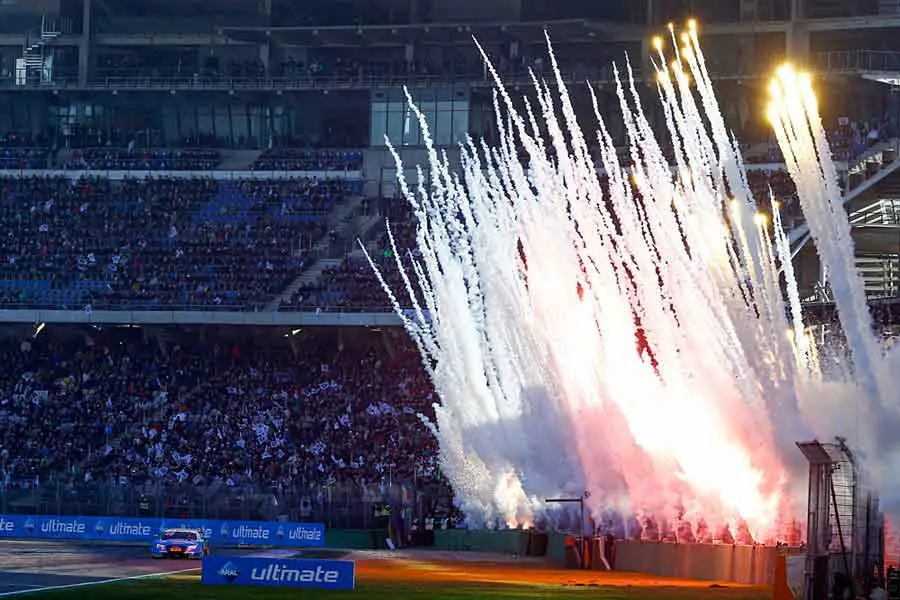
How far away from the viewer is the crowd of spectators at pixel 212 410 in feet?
201

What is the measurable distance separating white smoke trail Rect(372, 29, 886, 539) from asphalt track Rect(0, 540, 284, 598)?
9.66m

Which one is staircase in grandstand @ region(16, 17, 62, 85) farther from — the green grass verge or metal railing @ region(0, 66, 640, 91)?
the green grass verge

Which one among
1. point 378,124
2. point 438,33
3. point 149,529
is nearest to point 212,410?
point 149,529

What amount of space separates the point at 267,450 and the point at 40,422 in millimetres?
9274

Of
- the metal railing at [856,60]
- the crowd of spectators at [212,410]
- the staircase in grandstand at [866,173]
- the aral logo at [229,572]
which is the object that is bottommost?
the aral logo at [229,572]

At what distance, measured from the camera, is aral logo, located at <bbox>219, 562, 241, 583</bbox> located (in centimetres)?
3644

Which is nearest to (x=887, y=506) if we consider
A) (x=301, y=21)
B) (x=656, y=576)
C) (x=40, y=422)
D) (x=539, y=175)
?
(x=656, y=576)

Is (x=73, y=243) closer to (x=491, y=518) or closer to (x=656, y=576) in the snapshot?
(x=491, y=518)

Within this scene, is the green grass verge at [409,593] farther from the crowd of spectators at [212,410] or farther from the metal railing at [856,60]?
the metal railing at [856,60]

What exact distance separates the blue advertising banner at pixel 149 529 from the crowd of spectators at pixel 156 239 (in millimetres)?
12833

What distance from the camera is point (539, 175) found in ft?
173

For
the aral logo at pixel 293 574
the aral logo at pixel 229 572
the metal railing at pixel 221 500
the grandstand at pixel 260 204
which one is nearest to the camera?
the aral logo at pixel 293 574

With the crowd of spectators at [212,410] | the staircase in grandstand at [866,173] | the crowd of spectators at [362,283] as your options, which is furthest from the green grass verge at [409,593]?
the crowd of spectators at [362,283]

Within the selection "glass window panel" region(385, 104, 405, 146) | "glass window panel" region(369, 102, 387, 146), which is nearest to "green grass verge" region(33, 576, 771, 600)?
"glass window panel" region(385, 104, 405, 146)
